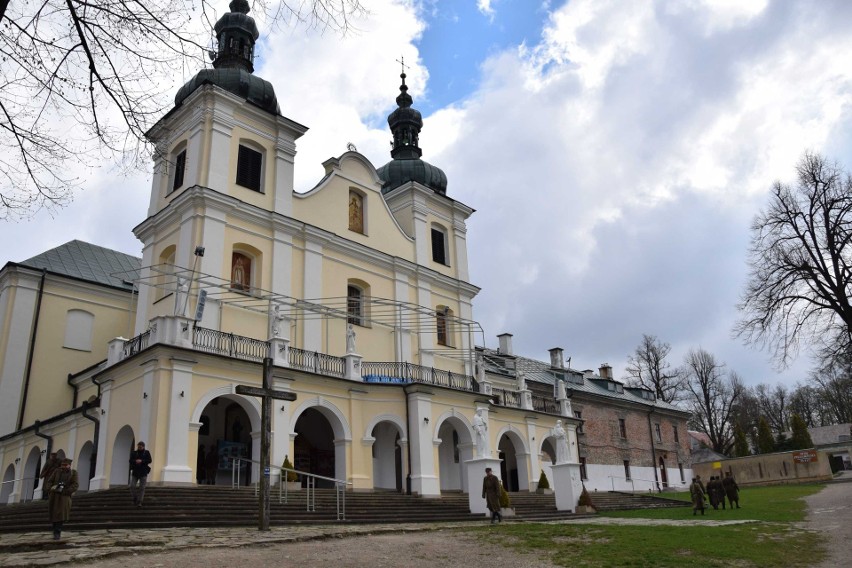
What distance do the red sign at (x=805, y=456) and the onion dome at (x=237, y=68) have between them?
36.7m

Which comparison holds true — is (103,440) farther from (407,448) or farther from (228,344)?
(407,448)

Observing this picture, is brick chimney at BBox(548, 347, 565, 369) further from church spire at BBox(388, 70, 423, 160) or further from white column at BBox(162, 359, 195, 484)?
white column at BBox(162, 359, 195, 484)

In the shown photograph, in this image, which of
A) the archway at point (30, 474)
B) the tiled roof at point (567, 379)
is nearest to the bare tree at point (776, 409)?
the tiled roof at point (567, 379)

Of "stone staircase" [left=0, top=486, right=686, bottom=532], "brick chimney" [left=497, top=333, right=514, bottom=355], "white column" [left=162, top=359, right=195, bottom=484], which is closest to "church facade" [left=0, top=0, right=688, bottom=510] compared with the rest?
"white column" [left=162, top=359, right=195, bottom=484]

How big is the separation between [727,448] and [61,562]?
54.3m

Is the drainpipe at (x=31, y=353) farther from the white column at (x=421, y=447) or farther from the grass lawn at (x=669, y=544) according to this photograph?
the grass lawn at (x=669, y=544)

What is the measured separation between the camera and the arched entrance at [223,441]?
20875mm

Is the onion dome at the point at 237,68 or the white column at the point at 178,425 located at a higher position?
the onion dome at the point at 237,68

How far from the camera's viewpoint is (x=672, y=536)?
37.3 feet

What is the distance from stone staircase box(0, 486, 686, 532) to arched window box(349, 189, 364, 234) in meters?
11.5

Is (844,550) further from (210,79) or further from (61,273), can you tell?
(61,273)

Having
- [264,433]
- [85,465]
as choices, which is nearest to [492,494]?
[264,433]

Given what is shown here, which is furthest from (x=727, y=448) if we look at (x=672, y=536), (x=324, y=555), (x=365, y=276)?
(x=324, y=555)

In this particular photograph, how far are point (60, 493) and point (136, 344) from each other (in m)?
9.50
